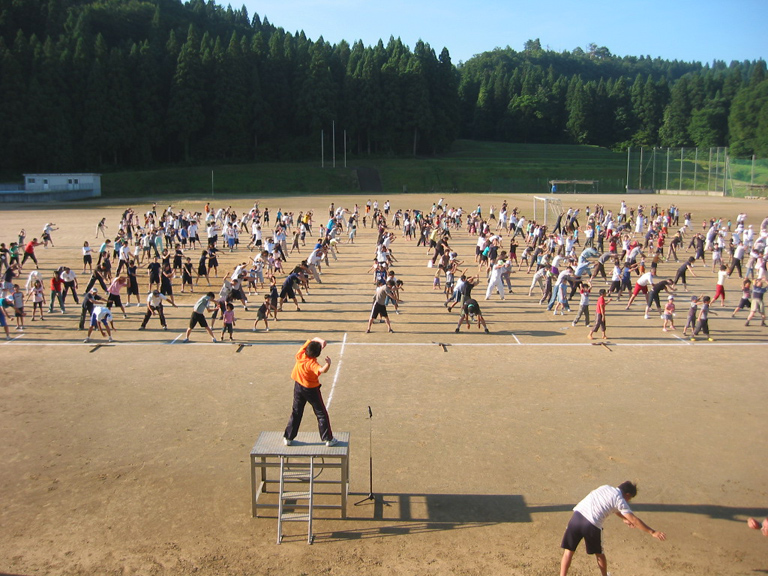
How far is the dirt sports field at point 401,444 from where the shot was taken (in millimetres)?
7441

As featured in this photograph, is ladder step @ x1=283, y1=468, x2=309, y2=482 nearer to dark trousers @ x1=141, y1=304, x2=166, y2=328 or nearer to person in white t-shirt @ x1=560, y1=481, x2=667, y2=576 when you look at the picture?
person in white t-shirt @ x1=560, y1=481, x2=667, y2=576

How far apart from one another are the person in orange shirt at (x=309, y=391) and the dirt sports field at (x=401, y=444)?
111 cm

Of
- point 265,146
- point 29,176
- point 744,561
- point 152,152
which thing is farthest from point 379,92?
point 744,561

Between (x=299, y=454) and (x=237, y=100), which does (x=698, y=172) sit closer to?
(x=237, y=100)

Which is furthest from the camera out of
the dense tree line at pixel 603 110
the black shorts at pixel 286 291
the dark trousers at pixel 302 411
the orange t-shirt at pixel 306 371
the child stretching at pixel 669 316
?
the dense tree line at pixel 603 110

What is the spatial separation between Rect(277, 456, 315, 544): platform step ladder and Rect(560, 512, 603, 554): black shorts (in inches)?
114

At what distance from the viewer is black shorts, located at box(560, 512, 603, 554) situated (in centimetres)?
640

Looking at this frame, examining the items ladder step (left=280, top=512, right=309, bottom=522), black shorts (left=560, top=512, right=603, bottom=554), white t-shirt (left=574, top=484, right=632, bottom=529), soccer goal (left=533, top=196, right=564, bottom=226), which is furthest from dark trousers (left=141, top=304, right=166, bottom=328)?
soccer goal (left=533, top=196, right=564, bottom=226)

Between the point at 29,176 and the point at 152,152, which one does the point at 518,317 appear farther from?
the point at 152,152

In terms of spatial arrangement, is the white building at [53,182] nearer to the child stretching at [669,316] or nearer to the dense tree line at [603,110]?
the child stretching at [669,316]

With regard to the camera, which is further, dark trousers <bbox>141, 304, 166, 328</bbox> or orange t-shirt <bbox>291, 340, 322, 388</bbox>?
dark trousers <bbox>141, 304, 166, 328</bbox>

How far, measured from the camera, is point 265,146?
8575 centimetres

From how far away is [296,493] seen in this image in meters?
8.05

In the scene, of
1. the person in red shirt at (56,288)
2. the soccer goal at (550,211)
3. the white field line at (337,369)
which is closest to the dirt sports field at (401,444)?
the white field line at (337,369)
